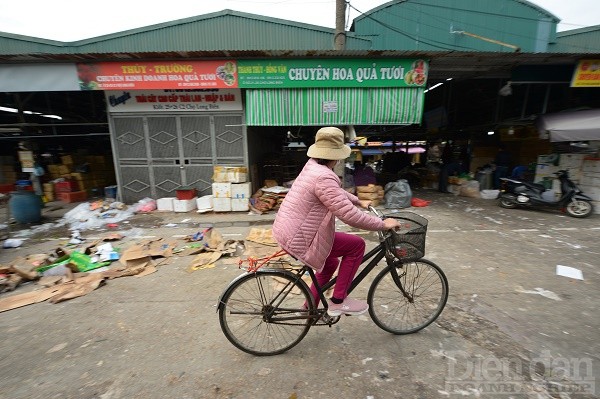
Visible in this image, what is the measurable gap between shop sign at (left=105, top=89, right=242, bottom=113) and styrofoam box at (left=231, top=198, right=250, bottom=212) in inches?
107

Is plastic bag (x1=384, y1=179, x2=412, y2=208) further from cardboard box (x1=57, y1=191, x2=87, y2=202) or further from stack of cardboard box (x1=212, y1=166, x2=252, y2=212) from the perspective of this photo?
cardboard box (x1=57, y1=191, x2=87, y2=202)

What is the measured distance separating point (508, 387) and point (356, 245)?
5.06 ft

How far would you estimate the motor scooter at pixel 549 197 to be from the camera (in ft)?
22.3

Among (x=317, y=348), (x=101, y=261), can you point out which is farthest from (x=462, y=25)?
(x=101, y=261)

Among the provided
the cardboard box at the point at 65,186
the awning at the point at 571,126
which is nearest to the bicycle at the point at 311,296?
the awning at the point at 571,126

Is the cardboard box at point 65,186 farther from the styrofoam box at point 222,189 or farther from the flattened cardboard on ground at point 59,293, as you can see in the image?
the flattened cardboard on ground at point 59,293

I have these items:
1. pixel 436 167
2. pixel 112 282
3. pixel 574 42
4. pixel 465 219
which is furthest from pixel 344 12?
pixel 574 42

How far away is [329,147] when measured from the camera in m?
2.13

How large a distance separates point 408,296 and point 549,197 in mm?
7439

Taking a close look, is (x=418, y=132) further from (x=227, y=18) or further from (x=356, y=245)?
(x=356, y=245)

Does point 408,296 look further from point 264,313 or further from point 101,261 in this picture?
point 101,261

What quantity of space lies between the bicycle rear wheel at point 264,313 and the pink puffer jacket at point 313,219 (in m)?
0.29

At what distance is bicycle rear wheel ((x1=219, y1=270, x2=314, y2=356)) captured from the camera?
2.26m

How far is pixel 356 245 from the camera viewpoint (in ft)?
7.59
